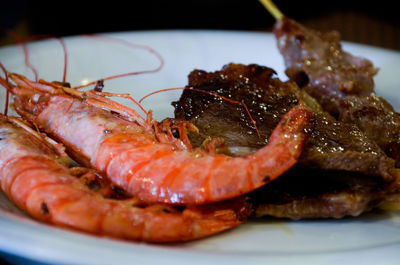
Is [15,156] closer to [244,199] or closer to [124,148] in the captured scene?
[124,148]

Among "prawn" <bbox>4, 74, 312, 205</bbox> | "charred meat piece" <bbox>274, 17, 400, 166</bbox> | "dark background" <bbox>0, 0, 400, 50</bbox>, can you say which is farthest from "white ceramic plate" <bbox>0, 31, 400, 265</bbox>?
"dark background" <bbox>0, 0, 400, 50</bbox>

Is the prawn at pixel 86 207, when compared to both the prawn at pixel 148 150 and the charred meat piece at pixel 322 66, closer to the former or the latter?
the prawn at pixel 148 150

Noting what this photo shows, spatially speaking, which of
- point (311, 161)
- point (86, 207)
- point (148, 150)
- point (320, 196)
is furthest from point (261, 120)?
point (86, 207)

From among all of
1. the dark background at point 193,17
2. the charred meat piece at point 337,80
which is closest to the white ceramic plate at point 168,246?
the charred meat piece at point 337,80

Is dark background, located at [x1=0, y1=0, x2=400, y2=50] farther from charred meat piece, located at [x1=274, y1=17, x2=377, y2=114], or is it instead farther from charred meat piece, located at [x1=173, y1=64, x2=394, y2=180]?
charred meat piece, located at [x1=173, y1=64, x2=394, y2=180]

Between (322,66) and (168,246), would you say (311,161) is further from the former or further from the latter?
(322,66)
